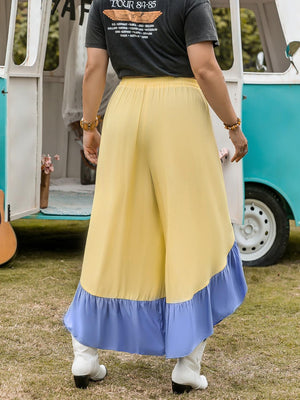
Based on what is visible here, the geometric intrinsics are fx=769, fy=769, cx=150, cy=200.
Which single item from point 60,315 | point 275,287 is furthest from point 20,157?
point 275,287

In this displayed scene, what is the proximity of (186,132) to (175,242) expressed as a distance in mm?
436

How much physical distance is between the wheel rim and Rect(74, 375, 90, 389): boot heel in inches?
110

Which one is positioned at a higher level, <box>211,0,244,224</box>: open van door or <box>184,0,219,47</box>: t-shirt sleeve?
<box>184,0,219,47</box>: t-shirt sleeve

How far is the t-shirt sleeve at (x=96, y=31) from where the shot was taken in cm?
310

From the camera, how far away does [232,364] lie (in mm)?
3613

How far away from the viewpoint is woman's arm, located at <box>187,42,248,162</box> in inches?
114

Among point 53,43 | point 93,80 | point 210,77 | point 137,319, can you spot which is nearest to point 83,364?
point 137,319

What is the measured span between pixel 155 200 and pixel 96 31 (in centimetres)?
72

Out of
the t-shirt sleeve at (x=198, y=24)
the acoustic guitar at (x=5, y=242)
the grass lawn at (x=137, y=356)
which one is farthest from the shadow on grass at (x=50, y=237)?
the t-shirt sleeve at (x=198, y=24)

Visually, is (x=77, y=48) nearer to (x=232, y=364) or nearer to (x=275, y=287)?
(x=275, y=287)

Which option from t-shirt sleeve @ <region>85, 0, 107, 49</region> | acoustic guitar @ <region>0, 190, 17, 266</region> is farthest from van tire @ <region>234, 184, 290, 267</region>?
t-shirt sleeve @ <region>85, 0, 107, 49</region>

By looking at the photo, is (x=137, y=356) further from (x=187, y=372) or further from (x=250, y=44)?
(x=250, y=44)

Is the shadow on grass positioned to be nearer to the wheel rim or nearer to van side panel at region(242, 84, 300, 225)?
the wheel rim

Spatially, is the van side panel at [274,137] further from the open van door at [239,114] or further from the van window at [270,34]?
the van window at [270,34]
